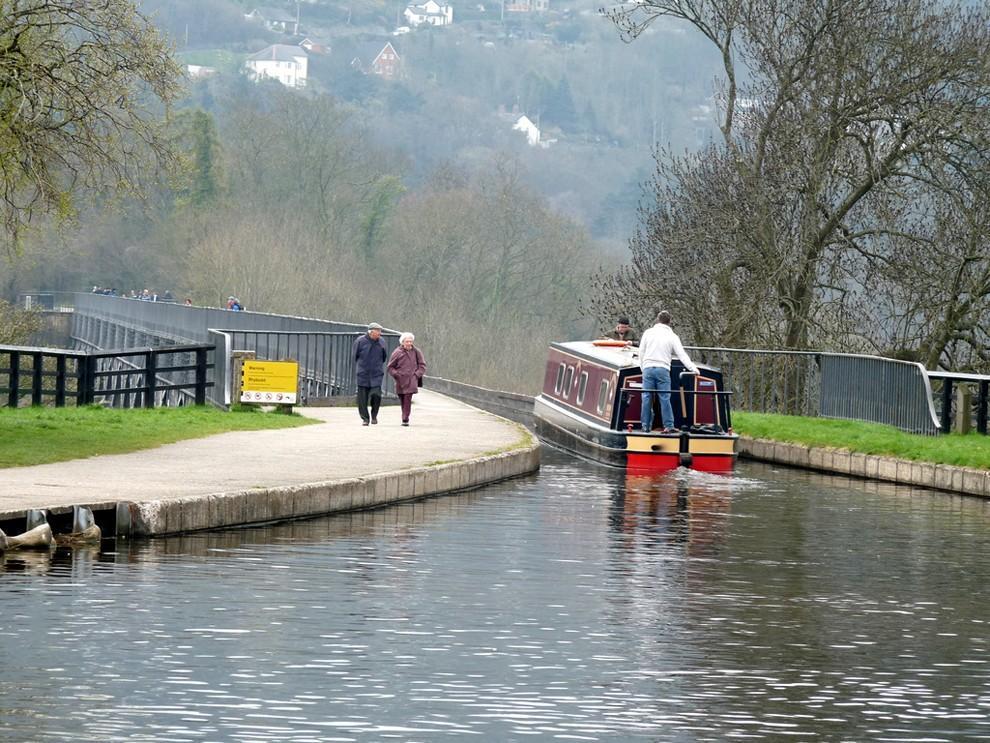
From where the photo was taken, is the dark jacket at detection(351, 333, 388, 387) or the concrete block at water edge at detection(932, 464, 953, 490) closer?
the concrete block at water edge at detection(932, 464, 953, 490)

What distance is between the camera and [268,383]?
29.3 meters

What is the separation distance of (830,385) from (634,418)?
5593 mm

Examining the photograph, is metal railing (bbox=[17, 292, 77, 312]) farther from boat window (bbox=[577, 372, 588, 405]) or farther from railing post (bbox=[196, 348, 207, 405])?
boat window (bbox=[577, 372, 588, 405])

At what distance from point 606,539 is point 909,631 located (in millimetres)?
5001

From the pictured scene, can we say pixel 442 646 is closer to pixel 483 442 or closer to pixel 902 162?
pixel 483 442

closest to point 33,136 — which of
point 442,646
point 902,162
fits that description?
point 442,646

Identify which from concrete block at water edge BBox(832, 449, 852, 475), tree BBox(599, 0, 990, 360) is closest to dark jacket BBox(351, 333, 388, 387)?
concrete block at water edge BBox(832, 449, 852, 475)

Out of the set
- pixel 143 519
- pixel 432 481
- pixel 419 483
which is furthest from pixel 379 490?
pixel 143 519

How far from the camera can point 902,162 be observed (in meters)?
37.7

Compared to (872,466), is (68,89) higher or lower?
higher

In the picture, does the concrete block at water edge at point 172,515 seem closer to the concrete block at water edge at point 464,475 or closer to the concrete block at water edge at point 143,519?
the concrete block at water edge at point 143,519

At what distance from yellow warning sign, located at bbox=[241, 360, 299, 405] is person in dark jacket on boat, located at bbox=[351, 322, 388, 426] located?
1329 mm

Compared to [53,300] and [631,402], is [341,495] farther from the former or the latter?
[53,300]

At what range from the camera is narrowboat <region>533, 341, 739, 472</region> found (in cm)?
2548
